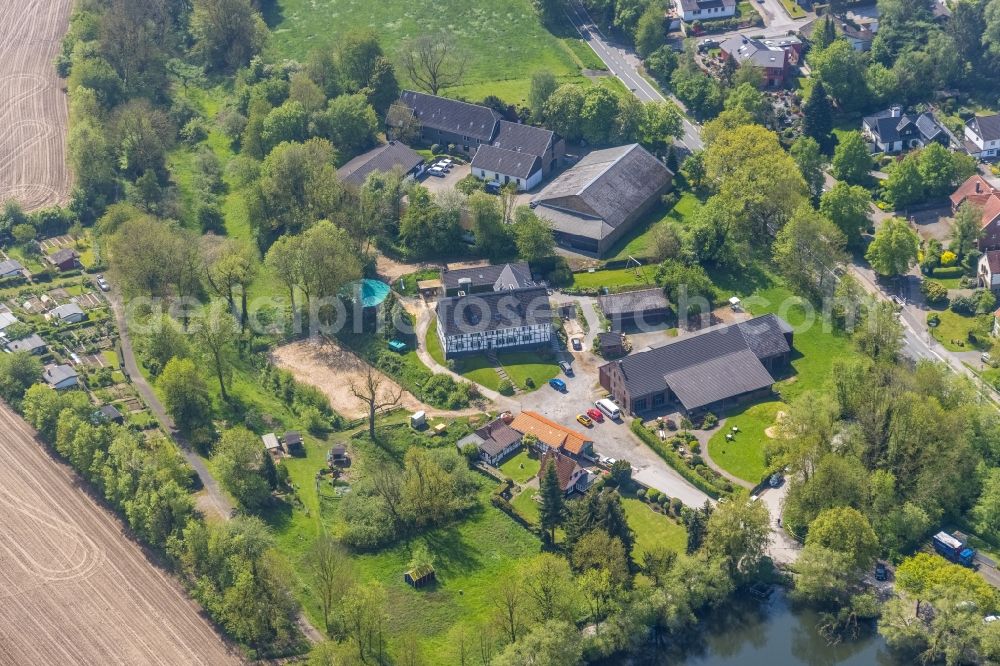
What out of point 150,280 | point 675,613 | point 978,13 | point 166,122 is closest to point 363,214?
point 150,280

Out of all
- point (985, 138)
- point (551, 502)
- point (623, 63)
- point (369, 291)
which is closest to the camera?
point (551, 502)

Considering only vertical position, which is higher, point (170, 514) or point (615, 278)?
point (170, 514)

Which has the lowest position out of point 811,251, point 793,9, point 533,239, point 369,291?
point 369,291

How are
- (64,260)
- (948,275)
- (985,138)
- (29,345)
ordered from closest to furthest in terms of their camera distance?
(29,345)
(948,275)
(64,260)
(985,138)

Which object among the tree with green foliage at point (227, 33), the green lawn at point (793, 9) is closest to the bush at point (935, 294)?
the green lawn at point (793, 9)

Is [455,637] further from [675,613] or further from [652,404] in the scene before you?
[652,404]

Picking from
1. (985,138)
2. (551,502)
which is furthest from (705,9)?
(551,502)

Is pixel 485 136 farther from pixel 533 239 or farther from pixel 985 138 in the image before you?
pixel 985 138

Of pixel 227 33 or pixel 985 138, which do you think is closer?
pixel 985 138

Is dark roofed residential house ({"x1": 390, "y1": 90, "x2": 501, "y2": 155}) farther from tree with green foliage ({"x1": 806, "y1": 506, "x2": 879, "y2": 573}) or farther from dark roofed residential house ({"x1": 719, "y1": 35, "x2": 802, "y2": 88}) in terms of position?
tree with green foliage ({"x1": 806, "y1": 506, "x2": 879, "y2": 573})

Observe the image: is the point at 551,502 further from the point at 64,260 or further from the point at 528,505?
the point at 64,260
